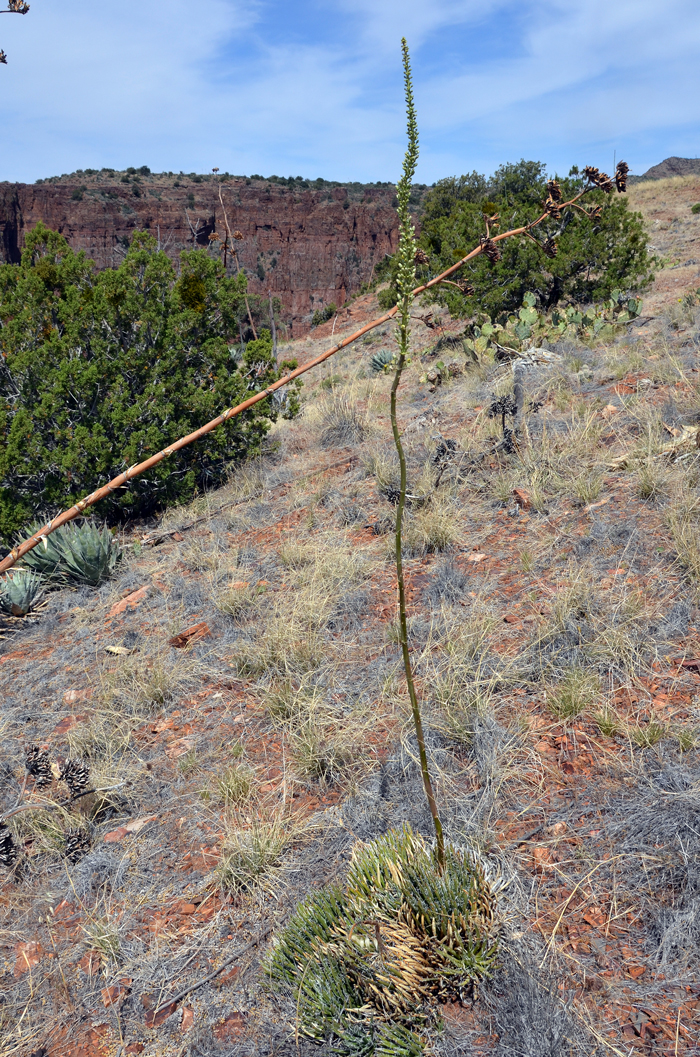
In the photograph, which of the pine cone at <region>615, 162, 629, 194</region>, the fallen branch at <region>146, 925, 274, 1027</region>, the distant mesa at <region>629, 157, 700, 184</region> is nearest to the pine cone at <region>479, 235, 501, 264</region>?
the pine cone at <region>615, 162, 629, 194</region>

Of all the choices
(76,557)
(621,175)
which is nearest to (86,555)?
(76,557)

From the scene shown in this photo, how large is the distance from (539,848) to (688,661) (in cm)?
106

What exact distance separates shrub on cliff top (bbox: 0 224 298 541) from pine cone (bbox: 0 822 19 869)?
3.36 m

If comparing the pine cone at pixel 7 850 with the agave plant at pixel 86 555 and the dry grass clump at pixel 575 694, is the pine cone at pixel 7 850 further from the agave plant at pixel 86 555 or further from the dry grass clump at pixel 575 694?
the agave plant at pixel 86 555

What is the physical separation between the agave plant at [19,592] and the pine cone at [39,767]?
→ 183 centimetres

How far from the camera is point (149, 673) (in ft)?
11.1

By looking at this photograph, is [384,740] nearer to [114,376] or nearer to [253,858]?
[253,858]

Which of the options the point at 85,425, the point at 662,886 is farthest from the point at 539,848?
the point at 85,425

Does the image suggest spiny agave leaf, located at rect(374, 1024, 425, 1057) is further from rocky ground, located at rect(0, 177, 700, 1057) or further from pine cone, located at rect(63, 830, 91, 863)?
pine cone, located at rect(63, 830, 91, 863)

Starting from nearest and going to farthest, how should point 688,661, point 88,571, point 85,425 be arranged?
point 688,661
point 88,571
point 85,425

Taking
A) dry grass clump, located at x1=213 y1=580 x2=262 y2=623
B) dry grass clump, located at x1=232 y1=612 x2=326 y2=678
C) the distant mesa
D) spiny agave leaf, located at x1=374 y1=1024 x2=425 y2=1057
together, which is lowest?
spiny agave leaf, located at x1=374 y1=1024 x2=425 y2=1057

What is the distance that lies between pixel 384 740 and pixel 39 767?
1532 mm

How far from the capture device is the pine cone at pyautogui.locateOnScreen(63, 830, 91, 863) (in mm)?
2496

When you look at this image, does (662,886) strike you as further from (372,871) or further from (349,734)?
(349,734)
